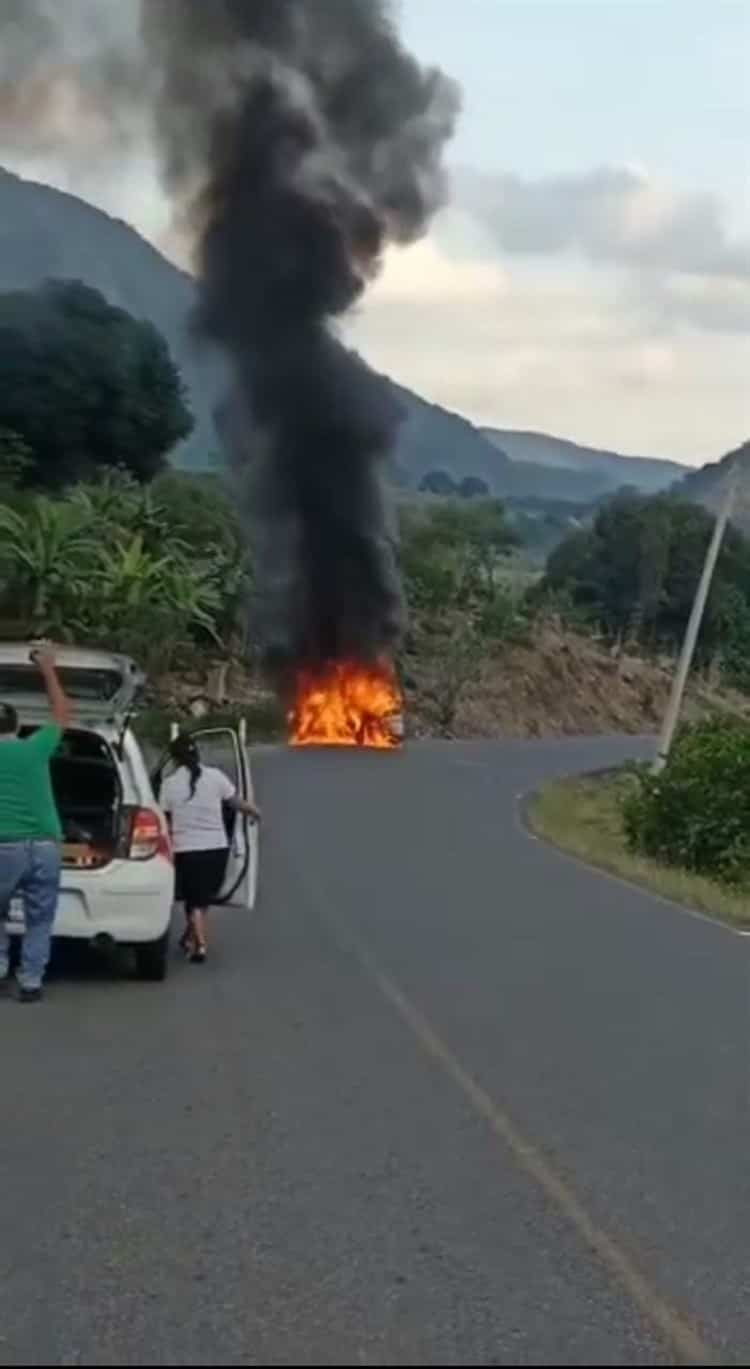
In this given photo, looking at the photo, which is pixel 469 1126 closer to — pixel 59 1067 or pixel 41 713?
pixel 59 1067

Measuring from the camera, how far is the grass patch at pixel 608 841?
19828 millimetres

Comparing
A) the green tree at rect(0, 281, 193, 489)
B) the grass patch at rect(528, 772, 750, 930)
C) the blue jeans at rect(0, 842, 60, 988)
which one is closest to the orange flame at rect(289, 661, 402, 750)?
the grass patch at rect(528, 772, 750, 930)

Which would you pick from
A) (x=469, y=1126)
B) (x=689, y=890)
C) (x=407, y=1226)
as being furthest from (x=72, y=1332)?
(x=689, y=890)

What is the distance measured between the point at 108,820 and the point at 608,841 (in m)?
17.6

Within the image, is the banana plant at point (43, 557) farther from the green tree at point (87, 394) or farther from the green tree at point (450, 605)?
the green tree at point (450, 605)

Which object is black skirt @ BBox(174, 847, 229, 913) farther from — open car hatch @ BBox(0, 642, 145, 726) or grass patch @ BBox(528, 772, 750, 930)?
grass patch @ BBox(528, 772, 750, 930)

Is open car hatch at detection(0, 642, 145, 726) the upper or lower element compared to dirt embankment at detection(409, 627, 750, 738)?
upper

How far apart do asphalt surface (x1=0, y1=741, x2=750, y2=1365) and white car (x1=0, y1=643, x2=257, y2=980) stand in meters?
0.39

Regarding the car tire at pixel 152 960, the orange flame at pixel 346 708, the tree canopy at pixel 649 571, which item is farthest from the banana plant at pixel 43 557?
the tree canopy at pixel 649 571

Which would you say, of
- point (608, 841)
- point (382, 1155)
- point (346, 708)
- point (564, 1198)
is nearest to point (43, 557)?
point (346, 708)

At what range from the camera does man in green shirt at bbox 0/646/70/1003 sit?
10.8m

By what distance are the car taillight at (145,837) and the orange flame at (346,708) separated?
154 ft

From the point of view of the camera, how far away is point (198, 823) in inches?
496

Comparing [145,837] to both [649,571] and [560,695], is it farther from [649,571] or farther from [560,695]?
[649,571]
